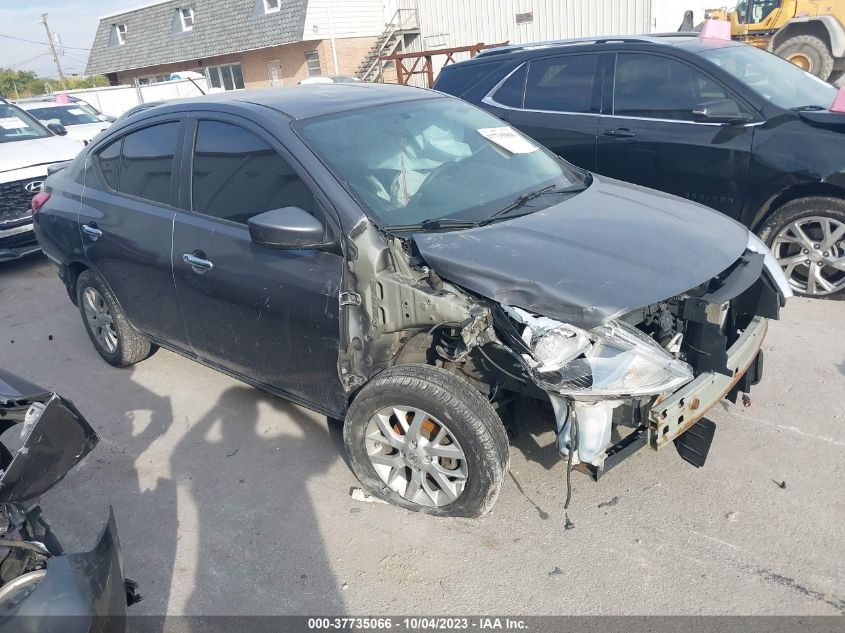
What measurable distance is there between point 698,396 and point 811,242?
9.41ft

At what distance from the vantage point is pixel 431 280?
2.89 metres

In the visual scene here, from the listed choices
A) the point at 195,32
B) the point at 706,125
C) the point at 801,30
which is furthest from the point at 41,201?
the point at 195,32

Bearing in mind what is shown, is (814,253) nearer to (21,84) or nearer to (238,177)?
(238,177)

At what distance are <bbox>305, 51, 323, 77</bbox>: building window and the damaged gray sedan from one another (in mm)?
23955

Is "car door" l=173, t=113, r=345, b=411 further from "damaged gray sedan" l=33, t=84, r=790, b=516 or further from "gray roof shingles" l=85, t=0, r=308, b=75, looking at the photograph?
"gray roof shingles" l=85, t=0, r=308, b=75

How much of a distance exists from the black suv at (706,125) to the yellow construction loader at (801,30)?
10.7 m

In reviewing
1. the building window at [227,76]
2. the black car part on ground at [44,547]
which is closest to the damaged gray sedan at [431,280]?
the black car part on ground at [44,547]

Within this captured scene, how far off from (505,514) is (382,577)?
0.65m

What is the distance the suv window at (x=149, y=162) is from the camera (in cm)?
392

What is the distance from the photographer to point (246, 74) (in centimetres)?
2853

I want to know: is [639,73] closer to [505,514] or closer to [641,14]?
[505,514]

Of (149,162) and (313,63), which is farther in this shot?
(313,63)

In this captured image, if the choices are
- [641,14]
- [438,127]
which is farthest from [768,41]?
[438,127]

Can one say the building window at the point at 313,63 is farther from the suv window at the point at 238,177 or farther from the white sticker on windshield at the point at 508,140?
the suv window at the point at 238,177
